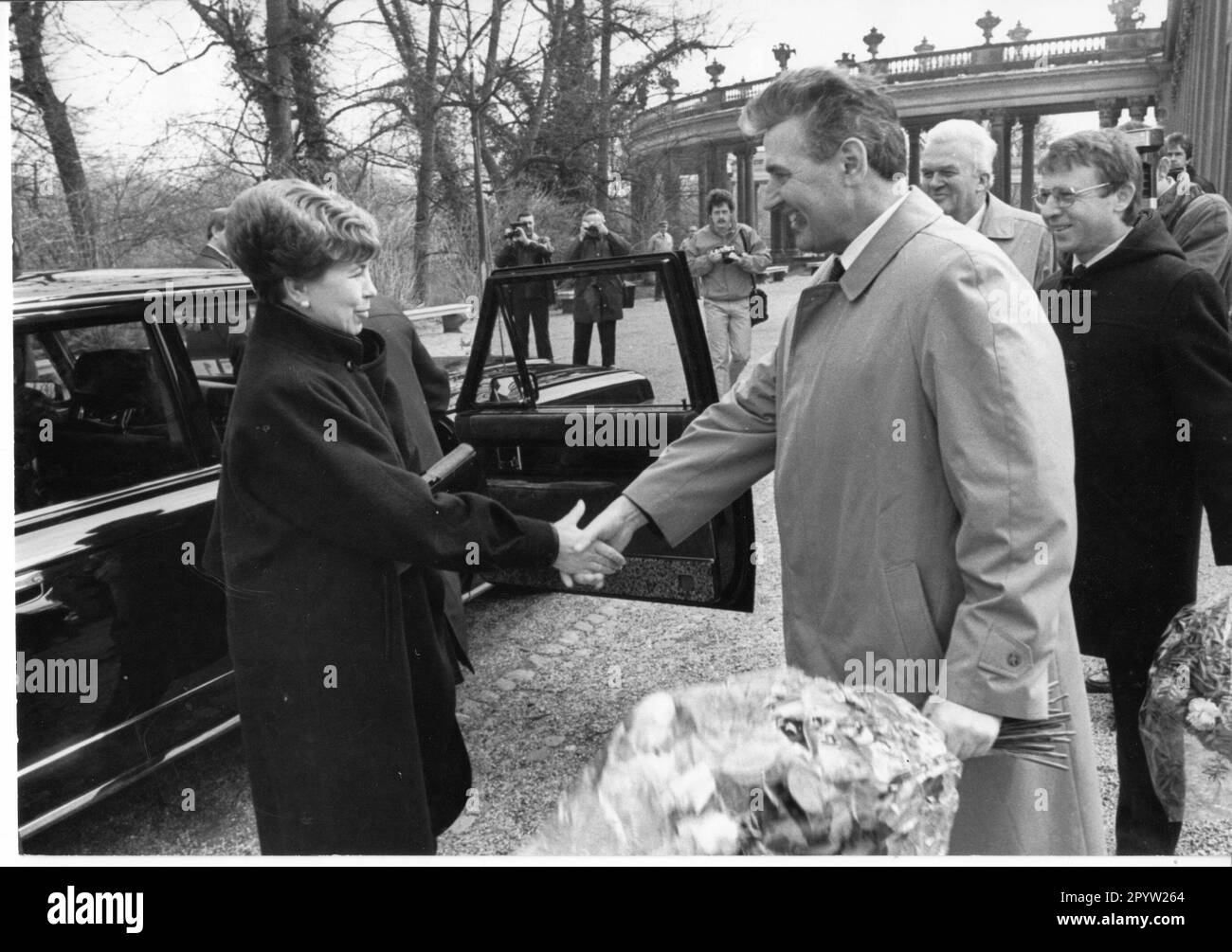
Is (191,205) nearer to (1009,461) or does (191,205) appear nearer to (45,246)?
(45,246)

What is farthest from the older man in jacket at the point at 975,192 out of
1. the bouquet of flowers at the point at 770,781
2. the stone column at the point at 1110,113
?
the bouquet of flowers at the point at 770,781

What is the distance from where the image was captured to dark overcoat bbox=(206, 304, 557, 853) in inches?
78.1

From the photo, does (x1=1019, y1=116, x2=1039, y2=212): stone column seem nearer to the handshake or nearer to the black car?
the black car

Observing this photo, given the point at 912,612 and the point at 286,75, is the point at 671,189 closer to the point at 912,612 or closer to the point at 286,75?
the point at 286,75

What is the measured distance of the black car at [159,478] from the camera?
105 inches

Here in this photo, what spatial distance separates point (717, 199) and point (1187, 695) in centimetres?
524

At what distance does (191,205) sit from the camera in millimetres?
4746

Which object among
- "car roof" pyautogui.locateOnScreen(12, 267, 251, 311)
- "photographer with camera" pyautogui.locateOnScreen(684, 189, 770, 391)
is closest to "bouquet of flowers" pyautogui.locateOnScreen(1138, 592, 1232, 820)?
"car roof" pyautogui.locateOnScreen(12, 267, 251, 311)

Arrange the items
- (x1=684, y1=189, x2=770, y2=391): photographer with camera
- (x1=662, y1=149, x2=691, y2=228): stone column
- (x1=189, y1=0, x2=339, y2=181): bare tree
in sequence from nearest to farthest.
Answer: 1. (x1=189, y1=0, x2=339, y2=181): bare tree
2. (x1=662, y1=149, x2=691, y2=228): stone column
3. (x1=684, y1=189, x2=770, y2=391): photographer with camera

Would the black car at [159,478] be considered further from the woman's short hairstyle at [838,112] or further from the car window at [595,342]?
the woman's short hairstyle at [838,112]

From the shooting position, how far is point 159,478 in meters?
3.08

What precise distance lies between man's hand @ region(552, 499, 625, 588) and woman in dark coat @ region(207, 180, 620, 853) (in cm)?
5

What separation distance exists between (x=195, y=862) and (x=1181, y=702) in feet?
6.61
